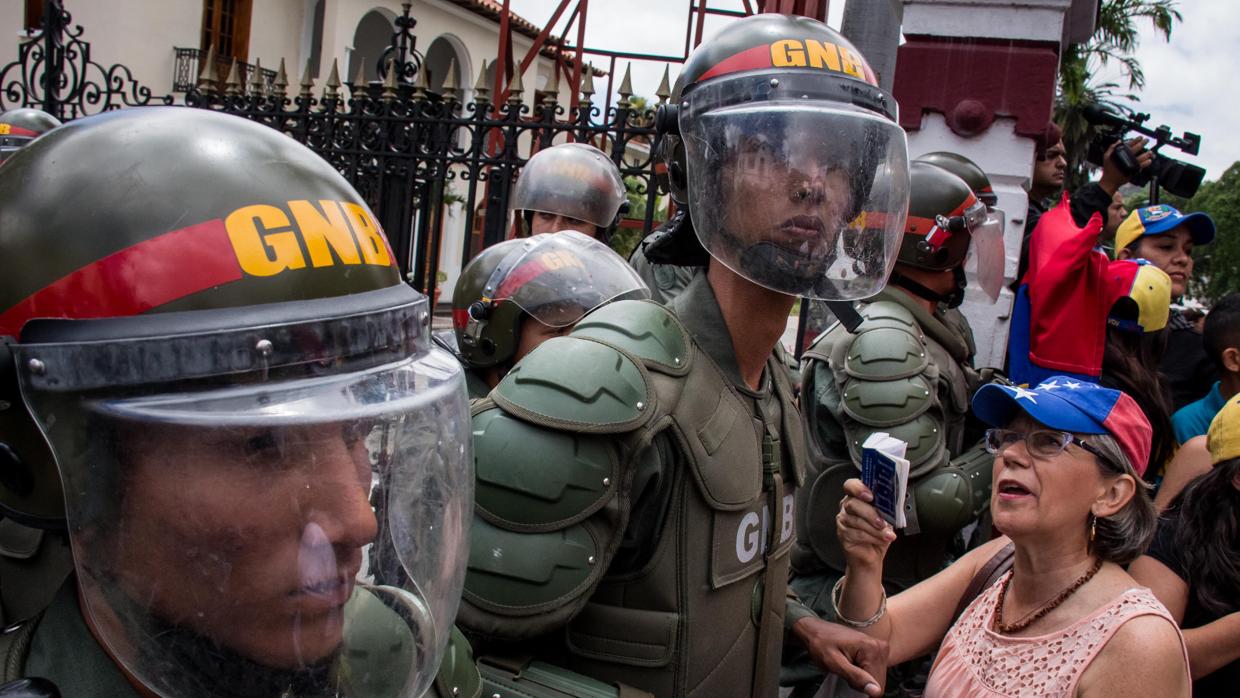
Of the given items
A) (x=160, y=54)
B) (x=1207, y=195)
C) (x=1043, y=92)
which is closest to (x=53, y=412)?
(x=1043, y=92)

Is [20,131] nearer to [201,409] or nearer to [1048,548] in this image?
[201,409]

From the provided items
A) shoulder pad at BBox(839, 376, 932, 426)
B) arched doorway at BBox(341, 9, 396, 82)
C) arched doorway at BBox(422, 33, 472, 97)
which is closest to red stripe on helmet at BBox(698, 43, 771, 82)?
shoulder pad at BBox(839, 376, 932, 426)

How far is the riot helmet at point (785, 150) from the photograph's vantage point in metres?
2.10

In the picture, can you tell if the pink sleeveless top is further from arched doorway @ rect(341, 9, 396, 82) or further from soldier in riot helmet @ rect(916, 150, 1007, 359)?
arched doorway @ rect(341, 9, 396, 82)

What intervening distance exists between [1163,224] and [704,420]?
426 cm

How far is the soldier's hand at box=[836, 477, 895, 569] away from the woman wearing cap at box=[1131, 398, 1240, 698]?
3.55ft

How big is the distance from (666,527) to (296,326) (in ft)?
3.07

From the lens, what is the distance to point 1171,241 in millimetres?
5223

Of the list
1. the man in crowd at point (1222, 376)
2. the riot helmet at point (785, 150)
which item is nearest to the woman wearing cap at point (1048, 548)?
the riot helmet at point (785, 150)

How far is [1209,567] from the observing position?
2926 millimetres

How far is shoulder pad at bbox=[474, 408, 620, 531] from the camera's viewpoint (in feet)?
5.94

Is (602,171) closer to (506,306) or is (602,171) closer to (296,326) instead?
(506,306)

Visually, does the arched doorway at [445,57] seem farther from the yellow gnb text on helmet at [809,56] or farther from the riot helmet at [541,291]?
the yellow gnb text on helmet at [809,56]

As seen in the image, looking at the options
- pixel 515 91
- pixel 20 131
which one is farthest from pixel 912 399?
pixel 20 131
